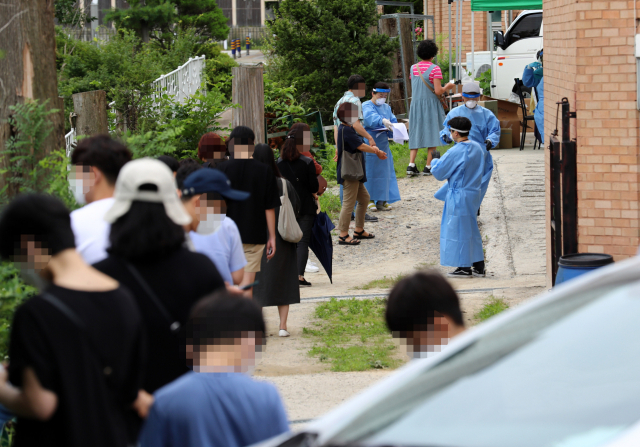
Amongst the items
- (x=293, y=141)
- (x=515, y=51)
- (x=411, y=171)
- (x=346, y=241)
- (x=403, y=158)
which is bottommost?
(x=346, y=241)

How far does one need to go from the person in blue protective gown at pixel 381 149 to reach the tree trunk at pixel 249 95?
2.41 meters

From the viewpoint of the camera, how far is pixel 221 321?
226 cm

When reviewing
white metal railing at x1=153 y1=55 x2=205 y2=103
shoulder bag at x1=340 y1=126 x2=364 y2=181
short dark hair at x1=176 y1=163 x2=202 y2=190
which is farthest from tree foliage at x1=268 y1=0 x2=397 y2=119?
short dark hair at x1=176 y1=163 x2=202 y2=190

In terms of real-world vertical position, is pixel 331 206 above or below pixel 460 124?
below

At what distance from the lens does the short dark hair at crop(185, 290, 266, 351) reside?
226cm

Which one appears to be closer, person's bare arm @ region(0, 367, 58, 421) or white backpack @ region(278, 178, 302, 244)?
person's bare arm @ region(0, 367, 58, 421)

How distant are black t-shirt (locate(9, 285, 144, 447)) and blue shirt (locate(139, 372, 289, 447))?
0.16 m

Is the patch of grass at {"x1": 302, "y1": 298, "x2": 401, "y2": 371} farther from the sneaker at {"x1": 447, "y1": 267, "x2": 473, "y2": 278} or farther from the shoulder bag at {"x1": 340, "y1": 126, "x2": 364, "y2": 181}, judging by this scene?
the shoulder bag at {"x1": 340, "y1": 126, "x2": 364, "y2": 181}

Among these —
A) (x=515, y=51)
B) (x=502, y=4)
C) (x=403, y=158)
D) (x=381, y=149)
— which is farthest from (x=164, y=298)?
(x=515, y=51)

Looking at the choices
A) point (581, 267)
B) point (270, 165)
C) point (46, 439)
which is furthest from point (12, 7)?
point (581, 267)

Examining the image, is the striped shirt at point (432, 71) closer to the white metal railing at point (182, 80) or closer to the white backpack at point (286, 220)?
the white metal railing at point (182, 80)

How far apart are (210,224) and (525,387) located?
2151mm

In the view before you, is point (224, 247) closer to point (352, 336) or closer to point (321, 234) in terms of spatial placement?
point (352, 336)

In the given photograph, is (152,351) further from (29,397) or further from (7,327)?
(7,327)
